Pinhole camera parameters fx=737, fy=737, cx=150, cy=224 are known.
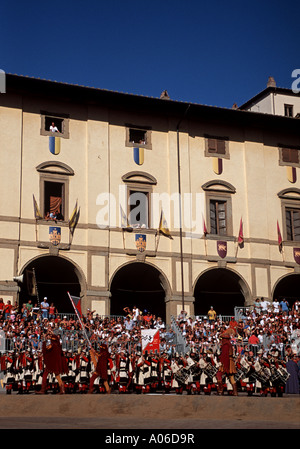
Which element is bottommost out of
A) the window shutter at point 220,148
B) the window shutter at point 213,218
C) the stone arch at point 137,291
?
the stone arch at point 137,291

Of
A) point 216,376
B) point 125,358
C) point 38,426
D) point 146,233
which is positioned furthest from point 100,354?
point 146,233

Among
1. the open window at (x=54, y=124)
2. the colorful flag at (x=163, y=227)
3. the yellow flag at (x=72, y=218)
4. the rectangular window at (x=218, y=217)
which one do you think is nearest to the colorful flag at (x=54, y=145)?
the open window at (x=54, y=124)

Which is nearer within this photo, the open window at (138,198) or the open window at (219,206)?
the open window at (138,198)

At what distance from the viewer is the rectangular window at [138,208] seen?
33312mm

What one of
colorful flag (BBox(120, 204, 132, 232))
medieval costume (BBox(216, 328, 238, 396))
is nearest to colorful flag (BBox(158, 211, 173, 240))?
colorful flag (BBox(120, 204, 132, 232))

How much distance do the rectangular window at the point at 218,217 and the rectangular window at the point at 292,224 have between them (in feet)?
11.2

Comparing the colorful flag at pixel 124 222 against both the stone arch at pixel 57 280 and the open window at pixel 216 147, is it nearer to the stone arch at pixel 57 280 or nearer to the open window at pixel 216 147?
the stone arch at pixel 57 280

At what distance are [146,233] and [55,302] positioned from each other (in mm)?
5235

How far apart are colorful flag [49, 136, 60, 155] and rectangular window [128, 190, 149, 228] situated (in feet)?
12.6

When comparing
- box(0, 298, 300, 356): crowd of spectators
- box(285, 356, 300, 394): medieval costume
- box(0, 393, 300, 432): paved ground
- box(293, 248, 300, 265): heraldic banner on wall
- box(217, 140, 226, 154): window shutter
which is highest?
box(217, 140, 226, 154): window shutter

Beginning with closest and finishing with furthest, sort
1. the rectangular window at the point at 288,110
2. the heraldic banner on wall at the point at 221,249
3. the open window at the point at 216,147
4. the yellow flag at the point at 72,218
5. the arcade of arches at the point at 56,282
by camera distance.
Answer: the yellow flag at the point at 72,218 → the arcade of arches at the point at 56,282 → the heraldic banner on wall at the point at 221,249 → the open window at the point at 216,147 → the rectangular window at the point at 288,110

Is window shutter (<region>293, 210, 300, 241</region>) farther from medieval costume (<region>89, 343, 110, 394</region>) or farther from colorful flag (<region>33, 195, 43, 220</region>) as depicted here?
medieval costume (<region>89, 343, 110, 394</region>)

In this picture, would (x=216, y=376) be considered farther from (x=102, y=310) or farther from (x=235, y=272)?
(x=235, y=272)

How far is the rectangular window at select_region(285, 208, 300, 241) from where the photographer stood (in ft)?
119
